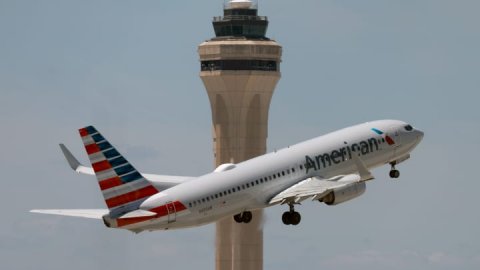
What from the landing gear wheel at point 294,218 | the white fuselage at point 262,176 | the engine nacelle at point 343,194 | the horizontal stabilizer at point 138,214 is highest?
the horizontal stabilizer at point 138,214

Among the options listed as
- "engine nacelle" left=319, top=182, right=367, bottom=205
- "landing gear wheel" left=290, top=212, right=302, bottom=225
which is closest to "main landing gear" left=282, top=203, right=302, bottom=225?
"landing gear wheel" left=290, top=212, right=302, bottom=225

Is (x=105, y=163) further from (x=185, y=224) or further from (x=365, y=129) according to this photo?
(x=365, y=129)

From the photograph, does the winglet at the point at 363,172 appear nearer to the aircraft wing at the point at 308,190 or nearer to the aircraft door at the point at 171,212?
the aircraft wing at the point at 308,190

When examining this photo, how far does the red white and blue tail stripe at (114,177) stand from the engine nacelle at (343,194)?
18.3 meters

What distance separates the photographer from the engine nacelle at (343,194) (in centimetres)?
19062

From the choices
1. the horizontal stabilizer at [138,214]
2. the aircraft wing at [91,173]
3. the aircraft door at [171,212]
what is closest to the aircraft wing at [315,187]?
the aircraft wing at [91,173]

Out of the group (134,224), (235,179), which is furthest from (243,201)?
(134,224)

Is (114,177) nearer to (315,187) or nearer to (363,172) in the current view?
(315,187)

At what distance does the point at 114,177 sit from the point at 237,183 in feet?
49.6

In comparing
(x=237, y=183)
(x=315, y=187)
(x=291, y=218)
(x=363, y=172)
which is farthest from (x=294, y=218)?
(x=363, y=172)

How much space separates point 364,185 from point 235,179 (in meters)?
12.0

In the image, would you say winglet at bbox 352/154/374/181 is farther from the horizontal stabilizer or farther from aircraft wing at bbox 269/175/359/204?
the horizontal stabilizer

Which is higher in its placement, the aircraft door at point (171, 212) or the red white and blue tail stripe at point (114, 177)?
the red white and blue tail stripe at point (114, 177)

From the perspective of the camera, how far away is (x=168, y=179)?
197m
